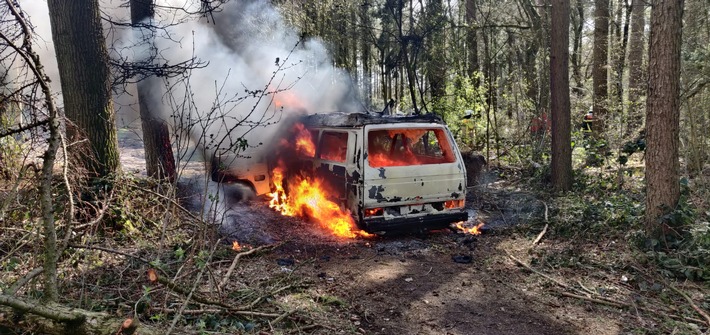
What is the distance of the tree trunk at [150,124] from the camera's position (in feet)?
26.9

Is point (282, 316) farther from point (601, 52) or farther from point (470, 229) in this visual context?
point (601, 52)

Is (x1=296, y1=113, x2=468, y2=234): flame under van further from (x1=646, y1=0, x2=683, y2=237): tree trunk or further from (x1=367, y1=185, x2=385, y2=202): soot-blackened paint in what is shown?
(x1=646, y1=0, x2=683, y2=237): tree trunk

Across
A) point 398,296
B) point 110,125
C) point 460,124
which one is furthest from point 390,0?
point 398,296

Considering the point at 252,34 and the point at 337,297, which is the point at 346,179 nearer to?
the point at 337,297

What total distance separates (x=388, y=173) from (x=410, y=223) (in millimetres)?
872

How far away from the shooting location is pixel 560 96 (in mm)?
9625

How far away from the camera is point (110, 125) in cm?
641

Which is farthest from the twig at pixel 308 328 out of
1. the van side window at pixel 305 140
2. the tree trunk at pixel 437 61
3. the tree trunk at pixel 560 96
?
the tree trunk at pixel 437 61

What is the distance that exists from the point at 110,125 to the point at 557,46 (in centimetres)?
877

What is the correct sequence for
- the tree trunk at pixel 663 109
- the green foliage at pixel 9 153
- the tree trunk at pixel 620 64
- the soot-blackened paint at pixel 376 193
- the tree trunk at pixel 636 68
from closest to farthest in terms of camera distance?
1. the green foliage at pixel 9 153
2. the tree trunk at pixel 663 109
3. the soot-blackened paint at pixel 376 193
4. the tree trunk at pixel 636 68
5. the tree trunk at pixel 620 64

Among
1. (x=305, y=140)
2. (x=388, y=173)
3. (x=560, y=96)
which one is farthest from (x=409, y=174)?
(x=560, y=96)

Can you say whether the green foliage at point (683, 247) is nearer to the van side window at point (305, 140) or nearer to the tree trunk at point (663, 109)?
the tree trunk at point (663, 109)

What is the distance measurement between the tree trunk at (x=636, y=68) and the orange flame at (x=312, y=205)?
793 centimetres

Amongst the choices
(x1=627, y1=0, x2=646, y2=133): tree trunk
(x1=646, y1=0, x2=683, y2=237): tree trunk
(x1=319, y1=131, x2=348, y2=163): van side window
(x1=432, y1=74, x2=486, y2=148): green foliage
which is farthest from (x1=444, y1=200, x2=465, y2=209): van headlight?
(x1=432, y1=74, x2=486, y2=148): green foliage
